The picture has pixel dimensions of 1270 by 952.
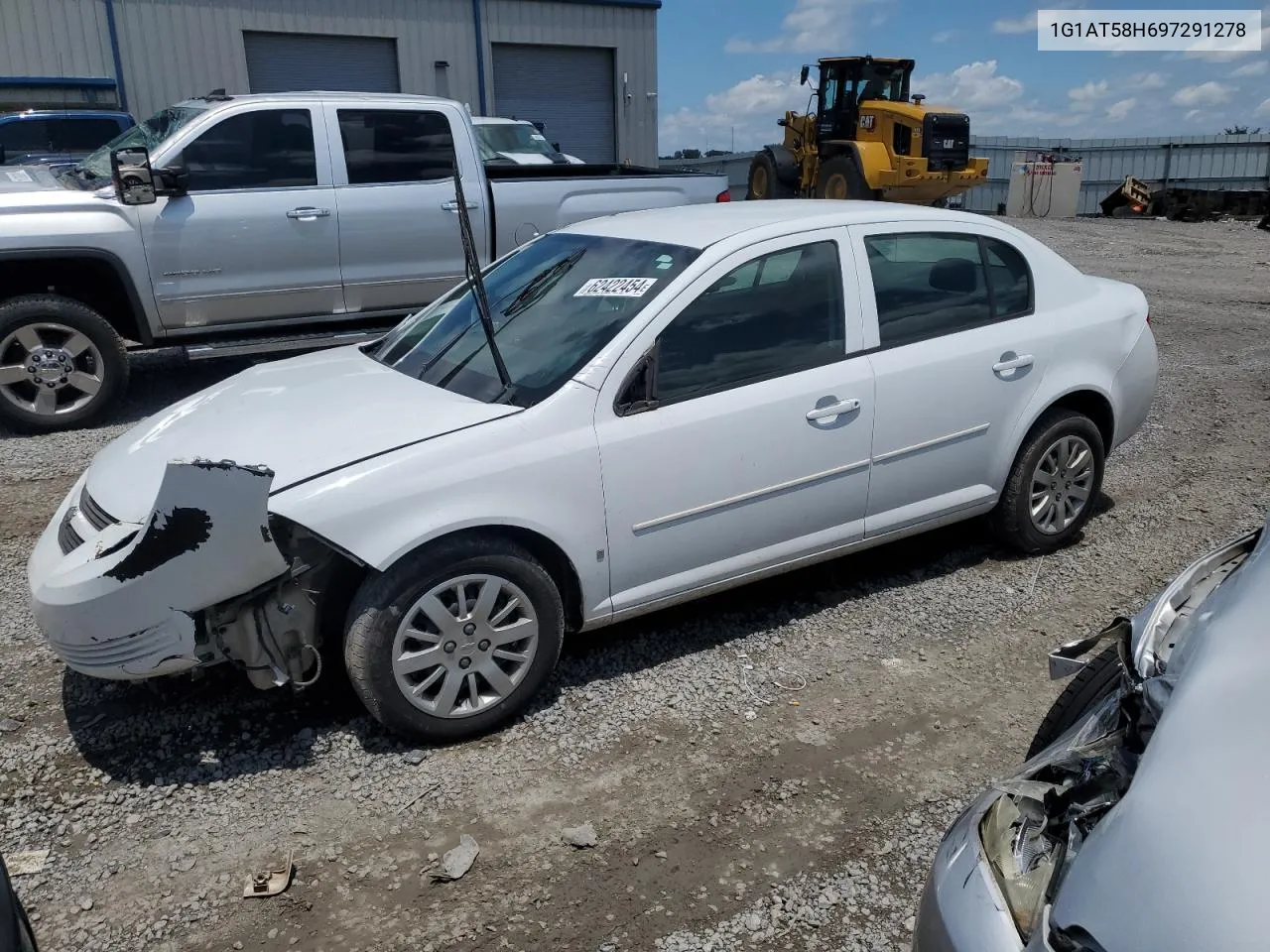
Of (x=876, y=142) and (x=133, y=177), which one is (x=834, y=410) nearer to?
(x=133, y=177)

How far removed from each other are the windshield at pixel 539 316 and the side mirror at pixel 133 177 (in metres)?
3.10

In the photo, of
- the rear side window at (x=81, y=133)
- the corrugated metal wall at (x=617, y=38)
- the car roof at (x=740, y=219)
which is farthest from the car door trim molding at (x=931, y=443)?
the corrugated metal wall at (x=617, y=38)

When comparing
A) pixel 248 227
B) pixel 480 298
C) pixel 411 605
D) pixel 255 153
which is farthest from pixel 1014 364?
pixel 255 153

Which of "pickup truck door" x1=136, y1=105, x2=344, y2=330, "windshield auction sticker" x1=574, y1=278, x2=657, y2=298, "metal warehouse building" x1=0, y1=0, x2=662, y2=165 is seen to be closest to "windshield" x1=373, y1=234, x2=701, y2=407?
"windshield auction sticker" x1=574, y1=278, x2=657, y2=298

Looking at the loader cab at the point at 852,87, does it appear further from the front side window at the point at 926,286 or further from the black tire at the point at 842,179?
the front side window at the point at 926,286

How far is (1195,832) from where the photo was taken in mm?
1596

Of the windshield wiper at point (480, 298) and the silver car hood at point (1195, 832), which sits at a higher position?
the windshield wiper at point (480, 298)

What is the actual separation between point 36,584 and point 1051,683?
11.8 feet

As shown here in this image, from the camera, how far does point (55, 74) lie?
57.6 feet

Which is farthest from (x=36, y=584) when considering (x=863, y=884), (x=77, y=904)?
(x=863, y=884)

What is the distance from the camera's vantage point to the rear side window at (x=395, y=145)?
740 centimetres

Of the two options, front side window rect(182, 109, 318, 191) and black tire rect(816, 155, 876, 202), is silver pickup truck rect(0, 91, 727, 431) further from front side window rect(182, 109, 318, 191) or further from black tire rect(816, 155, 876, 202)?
black tire rect(816, 155, 876, 202)

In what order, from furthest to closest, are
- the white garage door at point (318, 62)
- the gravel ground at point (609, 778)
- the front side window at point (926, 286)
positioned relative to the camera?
the white garage door at point (318, 62) < the front side window at point (926, 286) < the gravel ground at point (609, 778)

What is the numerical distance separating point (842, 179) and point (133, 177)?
48.1ft
